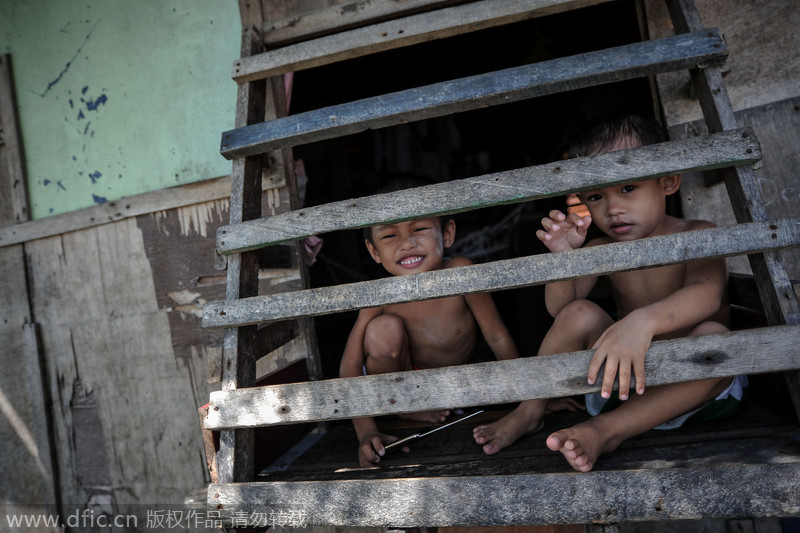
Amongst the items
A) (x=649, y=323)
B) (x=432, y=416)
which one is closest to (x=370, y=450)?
(x=432, y=416)

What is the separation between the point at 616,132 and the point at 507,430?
1.26 meters

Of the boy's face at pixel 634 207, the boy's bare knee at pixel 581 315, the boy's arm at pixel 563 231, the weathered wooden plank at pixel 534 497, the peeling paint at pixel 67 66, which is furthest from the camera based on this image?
the peeling paint at pixel 67 66

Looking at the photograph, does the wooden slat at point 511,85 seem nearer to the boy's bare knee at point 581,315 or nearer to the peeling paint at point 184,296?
the boy's bare knee at point 581,315

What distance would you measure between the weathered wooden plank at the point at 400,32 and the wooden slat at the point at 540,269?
96 centimetres

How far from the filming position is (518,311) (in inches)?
144

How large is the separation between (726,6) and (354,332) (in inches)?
91.4

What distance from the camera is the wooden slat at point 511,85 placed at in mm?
1558

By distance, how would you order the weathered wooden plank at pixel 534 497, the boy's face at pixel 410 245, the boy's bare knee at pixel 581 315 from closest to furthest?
the weathered wooden plank at pixel 534 497
the boy's bare knee at pixel 581 315
the boy's face at pixel 410 245

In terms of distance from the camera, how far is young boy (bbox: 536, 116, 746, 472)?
4.53ft

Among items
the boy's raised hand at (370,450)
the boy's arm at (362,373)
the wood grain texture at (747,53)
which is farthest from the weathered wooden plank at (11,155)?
the wood grain texture at (747,53)

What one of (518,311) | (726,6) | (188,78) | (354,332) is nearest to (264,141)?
(354,332)

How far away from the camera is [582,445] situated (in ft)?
4.55

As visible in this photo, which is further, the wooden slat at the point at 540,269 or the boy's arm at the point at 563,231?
the boy's arm at the point at 563,231

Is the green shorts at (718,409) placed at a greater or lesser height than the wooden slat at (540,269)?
lesser
